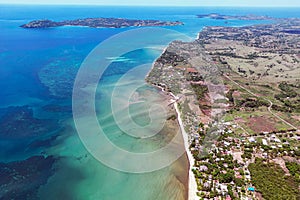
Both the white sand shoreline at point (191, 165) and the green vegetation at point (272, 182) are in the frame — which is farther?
the white sand shoreline at point (191, 165)

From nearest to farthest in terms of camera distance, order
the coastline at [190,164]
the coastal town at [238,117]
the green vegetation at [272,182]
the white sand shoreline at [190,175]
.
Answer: the green vegetation at [272,182]
the white sand shoreline at [190,175]
the coastline at [190,164]
the coastal town at [238,117]

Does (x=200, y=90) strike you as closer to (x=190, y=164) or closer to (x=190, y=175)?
(x=190, y=164)

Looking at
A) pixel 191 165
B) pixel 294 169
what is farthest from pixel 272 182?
pixel 191 165

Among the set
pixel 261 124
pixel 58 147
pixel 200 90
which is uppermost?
pixel 58 147

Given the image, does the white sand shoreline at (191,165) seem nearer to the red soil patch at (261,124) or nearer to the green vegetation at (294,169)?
the red soil patch at (261,124)

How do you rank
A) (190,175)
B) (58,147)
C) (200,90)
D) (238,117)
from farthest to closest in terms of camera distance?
(200,90) → (238,117) → (58,147) → (190,175)

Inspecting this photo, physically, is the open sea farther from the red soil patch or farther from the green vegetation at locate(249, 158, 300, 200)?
the red soil patch

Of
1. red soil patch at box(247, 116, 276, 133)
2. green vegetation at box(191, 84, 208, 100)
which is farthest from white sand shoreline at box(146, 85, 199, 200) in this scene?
red soil patch at box(247, 116, 276, 133)

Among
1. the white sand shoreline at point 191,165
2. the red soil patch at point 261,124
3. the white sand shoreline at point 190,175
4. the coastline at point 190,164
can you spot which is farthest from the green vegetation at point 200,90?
the white sand shoreline at point 190,175

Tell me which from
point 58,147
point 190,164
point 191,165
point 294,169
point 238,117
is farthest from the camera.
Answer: point 238,117
